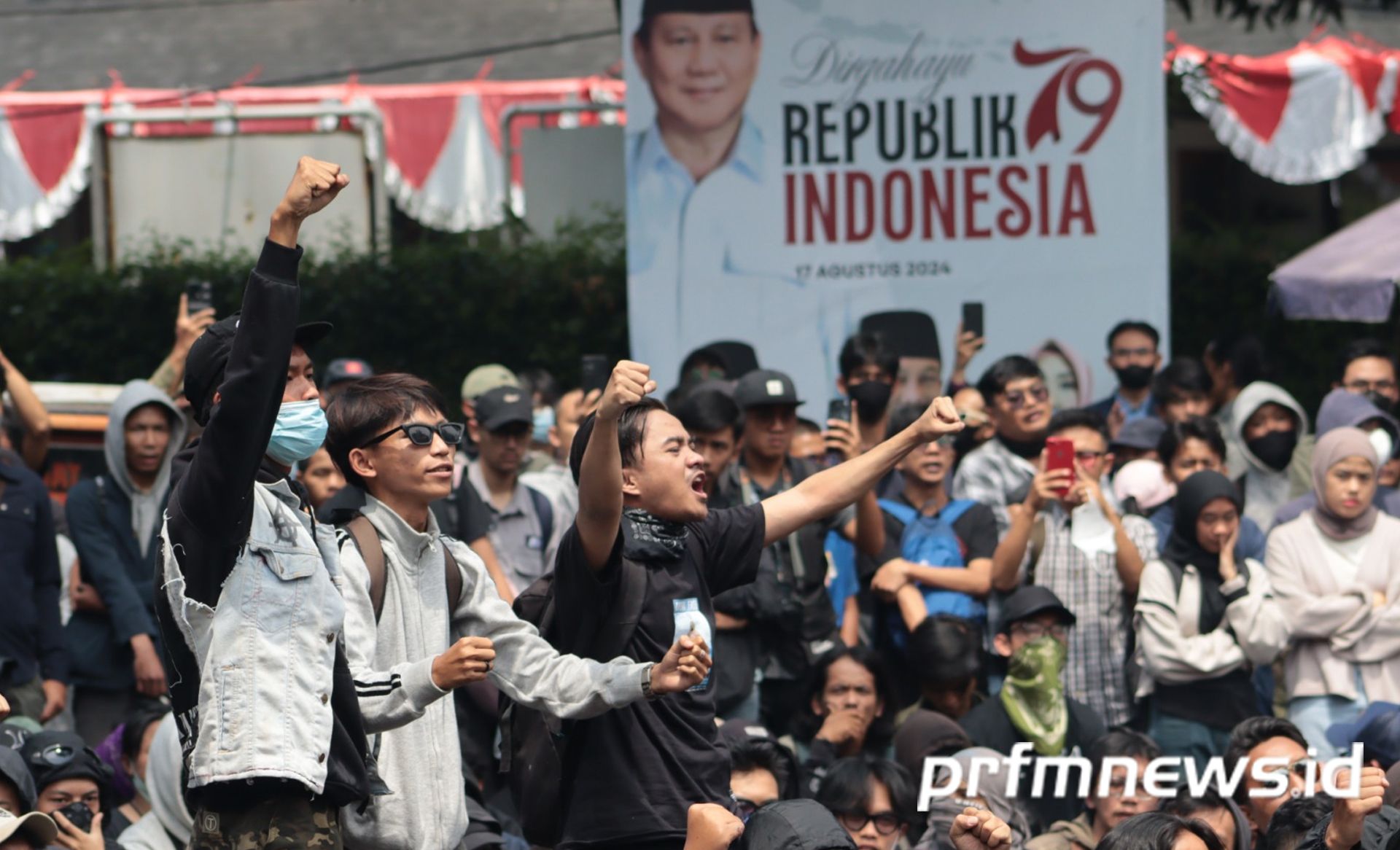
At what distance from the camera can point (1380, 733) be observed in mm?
6875

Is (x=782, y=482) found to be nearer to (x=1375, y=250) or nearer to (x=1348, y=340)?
(x=1375, y=250)

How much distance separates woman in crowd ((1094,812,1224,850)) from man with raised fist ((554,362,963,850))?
936 mm

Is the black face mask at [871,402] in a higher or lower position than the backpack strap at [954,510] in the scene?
higher

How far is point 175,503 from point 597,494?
0.93 meters

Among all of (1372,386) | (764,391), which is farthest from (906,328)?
(764,391)

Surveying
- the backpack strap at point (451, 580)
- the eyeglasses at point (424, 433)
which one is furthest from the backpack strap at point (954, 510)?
the eyeglasses at point (424, 433)

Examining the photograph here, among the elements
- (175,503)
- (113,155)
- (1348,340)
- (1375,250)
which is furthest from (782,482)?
(113,155)

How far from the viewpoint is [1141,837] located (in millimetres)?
4676

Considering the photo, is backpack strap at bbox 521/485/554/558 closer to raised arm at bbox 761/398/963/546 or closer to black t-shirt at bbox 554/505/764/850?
raised arm at bbox 761/398/963/546

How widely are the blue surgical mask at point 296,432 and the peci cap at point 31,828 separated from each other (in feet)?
3.69

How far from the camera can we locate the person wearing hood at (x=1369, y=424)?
834 cm

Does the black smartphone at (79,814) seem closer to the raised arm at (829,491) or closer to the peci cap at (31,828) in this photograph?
the peci cap at (31,828)

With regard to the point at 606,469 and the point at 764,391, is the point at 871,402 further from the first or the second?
the point at 606,469

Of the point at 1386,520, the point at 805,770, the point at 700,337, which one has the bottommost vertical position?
the point at 805,770
